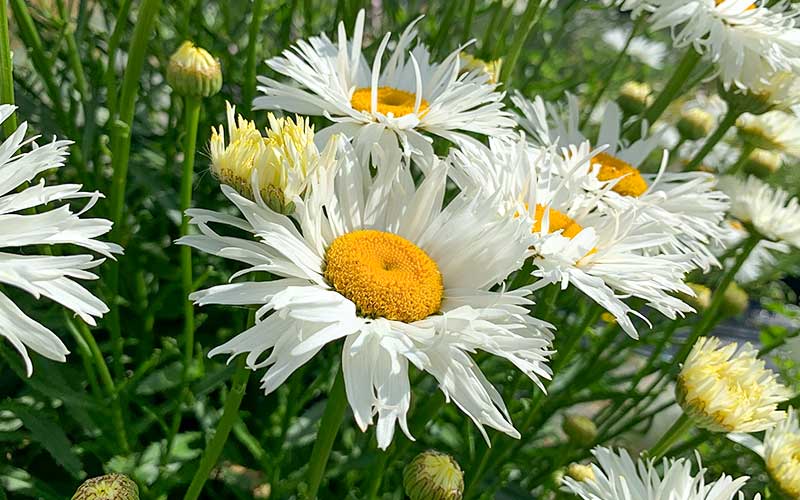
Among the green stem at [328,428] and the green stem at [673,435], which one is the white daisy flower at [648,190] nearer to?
the green stem at [673,435]

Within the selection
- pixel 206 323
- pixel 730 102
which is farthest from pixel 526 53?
pixel 206 323

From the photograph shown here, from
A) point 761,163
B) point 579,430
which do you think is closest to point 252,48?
point 579,430

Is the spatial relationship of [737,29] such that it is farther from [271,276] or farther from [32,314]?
[32,314]

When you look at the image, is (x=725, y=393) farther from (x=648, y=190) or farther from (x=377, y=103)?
(x=377, y=103)

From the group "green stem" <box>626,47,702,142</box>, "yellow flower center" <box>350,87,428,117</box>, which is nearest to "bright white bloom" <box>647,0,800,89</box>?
"green stem" <box>626,47,702,142</box>

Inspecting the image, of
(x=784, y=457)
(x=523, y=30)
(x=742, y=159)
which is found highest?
(x=523, y=30)

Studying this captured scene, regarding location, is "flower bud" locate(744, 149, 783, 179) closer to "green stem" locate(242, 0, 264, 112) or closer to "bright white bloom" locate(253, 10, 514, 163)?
"bright white bloom" locate(253, 10, 514, 163)
